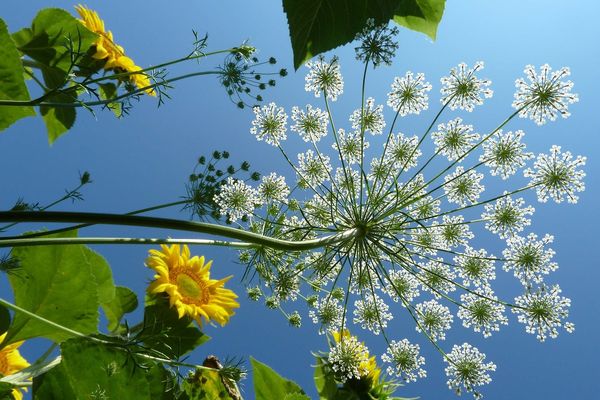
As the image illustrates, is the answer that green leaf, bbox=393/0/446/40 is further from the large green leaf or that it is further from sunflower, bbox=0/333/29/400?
sunflower, bbox=0/333/29/400

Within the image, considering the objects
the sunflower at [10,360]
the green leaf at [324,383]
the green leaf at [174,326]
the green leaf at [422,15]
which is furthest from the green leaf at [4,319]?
the green leaf at [422,15]

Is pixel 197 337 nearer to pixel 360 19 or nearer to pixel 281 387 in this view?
pixel 281 387

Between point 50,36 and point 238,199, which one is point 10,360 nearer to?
point 50,36

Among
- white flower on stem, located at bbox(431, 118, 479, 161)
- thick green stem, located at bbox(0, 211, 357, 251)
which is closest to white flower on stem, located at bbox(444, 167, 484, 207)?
white flower on stem, located at bbox(431, 118, 479, 161)

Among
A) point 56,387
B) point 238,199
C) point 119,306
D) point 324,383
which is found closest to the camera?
point 56,387

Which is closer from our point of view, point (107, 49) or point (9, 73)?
point (9, 73)

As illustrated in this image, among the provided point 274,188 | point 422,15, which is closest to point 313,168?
point 274,188
